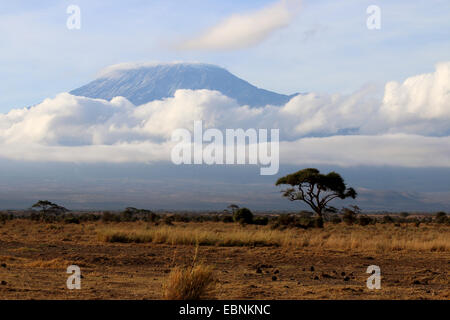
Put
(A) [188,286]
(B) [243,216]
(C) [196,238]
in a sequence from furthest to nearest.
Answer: (B) [243,216] < (C) [196,238] < (A) [188,286]

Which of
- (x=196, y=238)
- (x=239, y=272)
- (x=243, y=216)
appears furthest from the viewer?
(x=243, y=216)

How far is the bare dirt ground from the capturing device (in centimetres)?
1164

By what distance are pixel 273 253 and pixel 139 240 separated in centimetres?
829

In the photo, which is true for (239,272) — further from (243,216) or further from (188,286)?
(243,216)

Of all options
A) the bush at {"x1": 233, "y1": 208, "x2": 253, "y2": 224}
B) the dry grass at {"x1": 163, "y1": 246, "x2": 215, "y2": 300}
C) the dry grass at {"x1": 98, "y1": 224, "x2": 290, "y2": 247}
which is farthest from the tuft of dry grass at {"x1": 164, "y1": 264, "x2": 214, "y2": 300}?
the bush at {"x1": 233, "y1": 208, "x2": 253, "y2": 224}

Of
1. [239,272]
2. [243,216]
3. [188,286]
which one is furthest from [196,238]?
[243,216]

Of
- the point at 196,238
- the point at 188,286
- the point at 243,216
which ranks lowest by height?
the point at 243,216

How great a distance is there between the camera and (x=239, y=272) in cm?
1608

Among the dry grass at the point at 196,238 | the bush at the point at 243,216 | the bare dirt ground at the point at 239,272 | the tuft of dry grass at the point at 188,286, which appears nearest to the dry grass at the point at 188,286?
the tuft of dry grass at the point at 188,286

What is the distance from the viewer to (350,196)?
174ft

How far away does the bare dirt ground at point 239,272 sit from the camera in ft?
38.2

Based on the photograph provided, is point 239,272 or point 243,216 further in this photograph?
point 243,216
